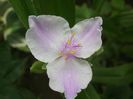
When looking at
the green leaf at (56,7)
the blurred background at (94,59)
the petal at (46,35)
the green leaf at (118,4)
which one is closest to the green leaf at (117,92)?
the blurred background at (94,59)

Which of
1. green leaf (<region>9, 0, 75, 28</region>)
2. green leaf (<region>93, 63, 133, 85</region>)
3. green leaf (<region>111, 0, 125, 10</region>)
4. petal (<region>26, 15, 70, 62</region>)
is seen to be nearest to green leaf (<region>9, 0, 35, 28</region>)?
green leaf (<region>9, 0, 75, 28</region>)

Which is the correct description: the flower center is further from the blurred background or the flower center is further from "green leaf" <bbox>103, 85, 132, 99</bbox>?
"green leaf" <bbox>103, 85, 132, 99</bbox>

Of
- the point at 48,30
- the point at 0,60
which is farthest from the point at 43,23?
the point at 0,60

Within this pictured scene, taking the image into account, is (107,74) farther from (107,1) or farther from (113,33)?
(107,1)

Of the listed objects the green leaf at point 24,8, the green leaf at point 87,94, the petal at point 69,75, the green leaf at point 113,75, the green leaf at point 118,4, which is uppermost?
the green leaf at point 24,8

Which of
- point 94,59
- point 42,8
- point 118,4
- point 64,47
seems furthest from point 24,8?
point 118,4

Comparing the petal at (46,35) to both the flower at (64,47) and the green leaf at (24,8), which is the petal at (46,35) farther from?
the green leaf at (24,8)
